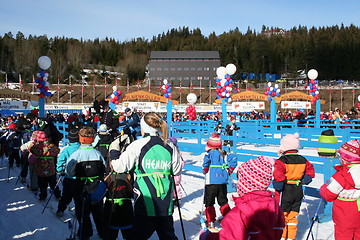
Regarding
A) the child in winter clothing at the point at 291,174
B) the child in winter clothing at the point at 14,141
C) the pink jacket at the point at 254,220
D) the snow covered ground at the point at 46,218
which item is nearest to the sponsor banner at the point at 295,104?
the snow covered ground at the point at 46,218

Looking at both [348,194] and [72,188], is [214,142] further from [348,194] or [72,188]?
[348,194]

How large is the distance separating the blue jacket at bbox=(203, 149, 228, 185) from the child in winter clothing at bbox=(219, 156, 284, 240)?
115 inches

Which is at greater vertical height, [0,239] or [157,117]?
[157,117]

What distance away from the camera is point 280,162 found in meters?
4.69

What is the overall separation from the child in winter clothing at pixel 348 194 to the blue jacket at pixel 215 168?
2.11 m

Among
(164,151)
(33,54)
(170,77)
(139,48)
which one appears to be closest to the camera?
(164,151)

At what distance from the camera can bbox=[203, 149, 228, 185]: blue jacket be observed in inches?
219

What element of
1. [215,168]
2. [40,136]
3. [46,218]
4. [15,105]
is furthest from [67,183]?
[15,105]

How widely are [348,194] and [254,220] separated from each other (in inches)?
63.9

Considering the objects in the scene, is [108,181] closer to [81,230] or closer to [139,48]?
[81,230]

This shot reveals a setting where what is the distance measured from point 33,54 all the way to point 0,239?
92.7 metres

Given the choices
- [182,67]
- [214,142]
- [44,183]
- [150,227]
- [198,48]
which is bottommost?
[44,183]

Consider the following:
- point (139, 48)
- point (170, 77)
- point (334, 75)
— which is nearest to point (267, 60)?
point (334, 75)

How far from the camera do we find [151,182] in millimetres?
3312
